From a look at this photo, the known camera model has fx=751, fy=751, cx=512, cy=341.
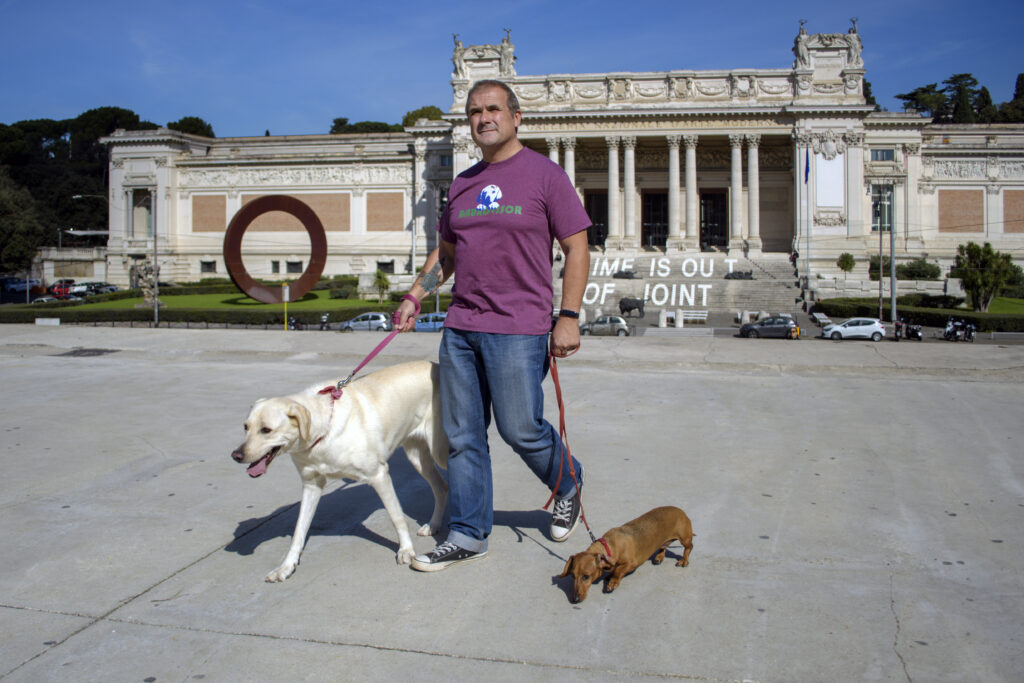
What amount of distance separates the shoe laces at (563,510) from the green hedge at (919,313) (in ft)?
110

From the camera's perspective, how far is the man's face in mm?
4309

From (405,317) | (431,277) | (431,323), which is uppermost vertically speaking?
(431,277)

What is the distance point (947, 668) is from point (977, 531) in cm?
190

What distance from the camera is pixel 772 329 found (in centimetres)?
2959

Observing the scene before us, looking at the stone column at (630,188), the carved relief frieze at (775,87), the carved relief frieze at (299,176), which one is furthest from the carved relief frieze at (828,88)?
the carved relief frieze at (299,176)

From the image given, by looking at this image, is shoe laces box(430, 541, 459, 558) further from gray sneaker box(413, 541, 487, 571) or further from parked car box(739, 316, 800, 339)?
parked car box(739, 316, 800, 339)

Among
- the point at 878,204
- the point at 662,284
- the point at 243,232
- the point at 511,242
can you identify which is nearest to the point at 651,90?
the point at 662,284

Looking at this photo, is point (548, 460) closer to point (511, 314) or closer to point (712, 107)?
point (511, 314)

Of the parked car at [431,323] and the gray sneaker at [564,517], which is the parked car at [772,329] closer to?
the parked car at [431,323]

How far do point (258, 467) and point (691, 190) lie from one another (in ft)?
176

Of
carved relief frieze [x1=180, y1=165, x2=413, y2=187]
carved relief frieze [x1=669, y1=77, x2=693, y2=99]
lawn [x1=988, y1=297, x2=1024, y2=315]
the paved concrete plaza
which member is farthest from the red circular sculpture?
lawn [x1=988, y1=297, x2=1024, y2=315]

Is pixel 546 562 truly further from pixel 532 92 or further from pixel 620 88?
pixel 532 92

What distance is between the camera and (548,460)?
429 cm

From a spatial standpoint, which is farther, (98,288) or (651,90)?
(98,288)
